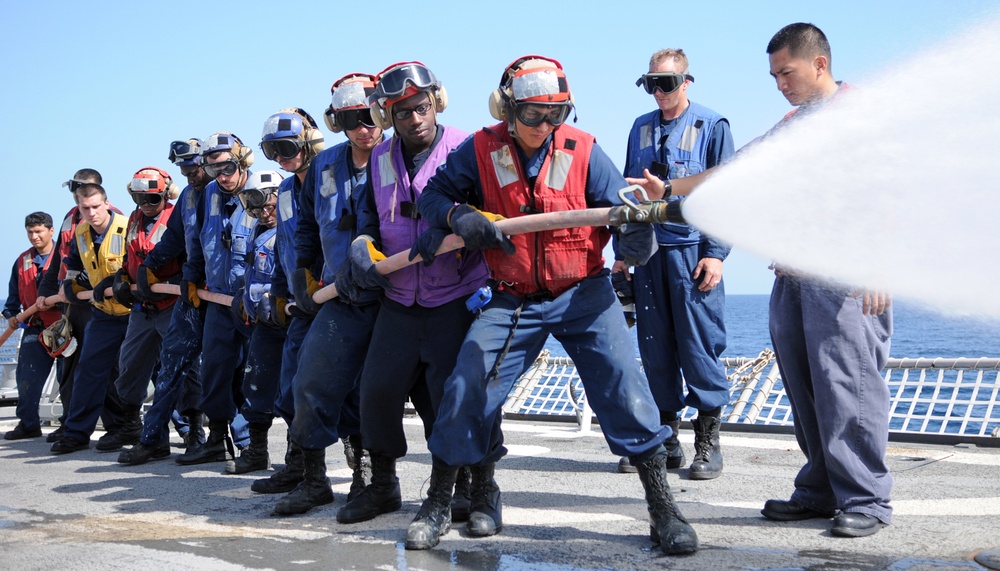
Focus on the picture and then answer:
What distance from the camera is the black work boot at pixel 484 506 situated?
4.71 meters

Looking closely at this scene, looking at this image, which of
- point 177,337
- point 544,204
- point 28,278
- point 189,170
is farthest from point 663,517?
point 28,278

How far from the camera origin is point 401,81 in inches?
196

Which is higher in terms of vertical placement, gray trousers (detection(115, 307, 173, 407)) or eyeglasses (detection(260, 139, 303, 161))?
eyeglasses (detection(260, 139, 303, 161))

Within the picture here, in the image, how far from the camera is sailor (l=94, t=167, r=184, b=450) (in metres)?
8.57

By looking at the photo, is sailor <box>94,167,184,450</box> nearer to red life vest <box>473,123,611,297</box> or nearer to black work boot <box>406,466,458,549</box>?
black work boot <box>406,466,458,549</box>

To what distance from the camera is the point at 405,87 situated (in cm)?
499

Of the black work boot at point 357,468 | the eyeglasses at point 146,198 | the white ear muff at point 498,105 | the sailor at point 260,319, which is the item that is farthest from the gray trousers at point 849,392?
the eyeglasses at point 146,198

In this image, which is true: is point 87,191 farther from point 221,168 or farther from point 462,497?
→ point 462,497

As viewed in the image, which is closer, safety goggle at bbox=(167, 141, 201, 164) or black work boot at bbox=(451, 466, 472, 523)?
black work boot at bbox=(451, 466, 472, 523)

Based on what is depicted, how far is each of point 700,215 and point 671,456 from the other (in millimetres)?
2502

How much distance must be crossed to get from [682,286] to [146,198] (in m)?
5.18

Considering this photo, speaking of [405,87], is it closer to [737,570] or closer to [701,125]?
[701,125]

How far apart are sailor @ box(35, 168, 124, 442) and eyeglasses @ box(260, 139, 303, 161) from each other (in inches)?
146

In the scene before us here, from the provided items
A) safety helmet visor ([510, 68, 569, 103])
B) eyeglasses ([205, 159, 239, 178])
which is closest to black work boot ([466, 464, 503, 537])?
safety helmet visor ([510, 68, 569, 103])
